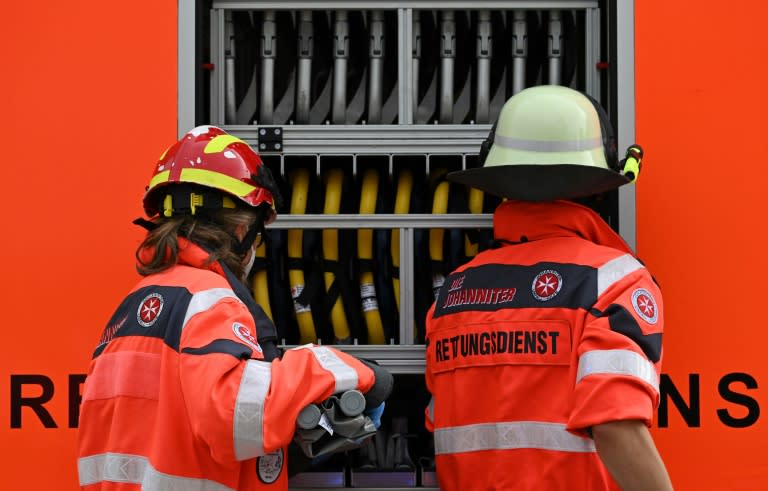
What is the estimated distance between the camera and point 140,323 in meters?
2.28

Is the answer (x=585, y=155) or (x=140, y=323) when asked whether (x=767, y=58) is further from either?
(x=140, y=323)

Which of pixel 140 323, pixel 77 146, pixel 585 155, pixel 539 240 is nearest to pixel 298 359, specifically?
pixel 140 323

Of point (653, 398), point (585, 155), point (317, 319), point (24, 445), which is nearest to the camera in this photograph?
point (653, 398)

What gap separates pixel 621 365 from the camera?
2.15 m

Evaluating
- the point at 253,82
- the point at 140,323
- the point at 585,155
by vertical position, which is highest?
the point at 253,82

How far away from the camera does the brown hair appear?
93.9 inches

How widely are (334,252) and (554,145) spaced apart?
2.92ft

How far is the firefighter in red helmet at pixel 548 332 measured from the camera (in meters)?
2.15

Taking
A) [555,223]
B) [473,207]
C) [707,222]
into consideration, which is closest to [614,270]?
[555,223]

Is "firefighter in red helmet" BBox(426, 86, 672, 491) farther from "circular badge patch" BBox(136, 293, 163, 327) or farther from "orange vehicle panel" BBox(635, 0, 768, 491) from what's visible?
"circular badge patch" BBox(136, 293, 163, 327)

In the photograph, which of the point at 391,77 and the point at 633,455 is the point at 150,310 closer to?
the point at 633,455

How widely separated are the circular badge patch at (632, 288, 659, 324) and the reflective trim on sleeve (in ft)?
0.21

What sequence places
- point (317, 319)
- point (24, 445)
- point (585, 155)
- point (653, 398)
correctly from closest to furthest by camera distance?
point (653, 398) → point (585, 155) → point (24, 445) → point (317, 319)

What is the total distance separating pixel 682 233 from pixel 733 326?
0.29 meters
